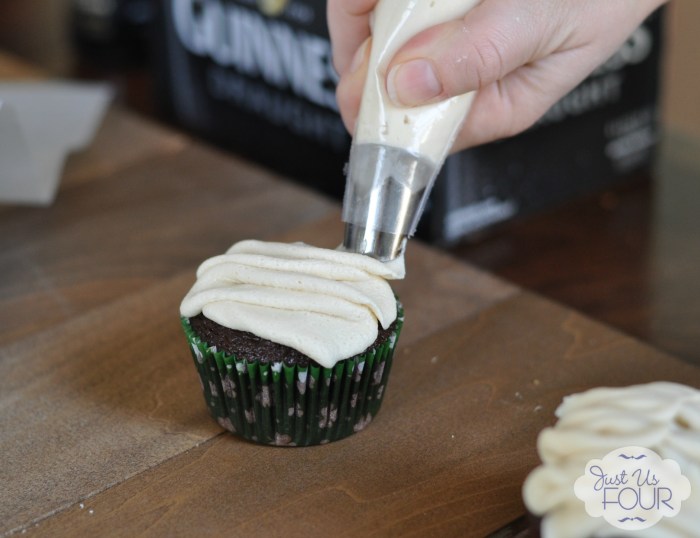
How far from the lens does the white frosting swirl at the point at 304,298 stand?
2.98 ft

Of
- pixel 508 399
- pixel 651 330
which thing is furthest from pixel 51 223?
pixel 651 330

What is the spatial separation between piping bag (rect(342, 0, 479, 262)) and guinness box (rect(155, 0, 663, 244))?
15.8 inches

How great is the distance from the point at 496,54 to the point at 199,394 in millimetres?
489

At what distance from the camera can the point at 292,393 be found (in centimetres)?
94

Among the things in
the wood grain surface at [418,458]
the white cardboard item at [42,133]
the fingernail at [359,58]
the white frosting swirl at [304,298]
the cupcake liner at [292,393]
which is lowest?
the white cardboard item at [42,133]

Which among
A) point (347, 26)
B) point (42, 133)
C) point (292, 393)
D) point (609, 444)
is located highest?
point (347, 26)

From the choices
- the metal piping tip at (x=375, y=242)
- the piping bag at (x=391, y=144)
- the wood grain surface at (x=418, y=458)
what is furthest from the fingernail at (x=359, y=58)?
the wood grain surface at (x=418, y=458)

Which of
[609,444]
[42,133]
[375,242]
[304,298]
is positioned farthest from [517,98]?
[42,133]

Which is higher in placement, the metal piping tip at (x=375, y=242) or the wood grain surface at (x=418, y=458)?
the metal piping tip at (x=375, y=242)

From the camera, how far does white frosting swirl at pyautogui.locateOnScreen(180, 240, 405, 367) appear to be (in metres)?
0.91

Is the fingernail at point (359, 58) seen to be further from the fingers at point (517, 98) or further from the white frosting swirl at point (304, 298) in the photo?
the white frosting swirl at point (304, 298)

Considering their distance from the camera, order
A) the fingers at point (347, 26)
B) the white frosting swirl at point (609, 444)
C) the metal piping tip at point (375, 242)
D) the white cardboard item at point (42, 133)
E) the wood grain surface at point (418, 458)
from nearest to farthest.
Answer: the white frosting swirl at point (609, 444), the wood grain surface at point (418, 458), the metal piping tip at point (375, 242), the fingers at point (347, 26), the white cardboard item at point (42, 133)

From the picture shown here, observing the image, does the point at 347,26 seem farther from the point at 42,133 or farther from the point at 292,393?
the point at 42,133

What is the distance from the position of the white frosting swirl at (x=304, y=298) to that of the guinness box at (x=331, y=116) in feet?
1.49
